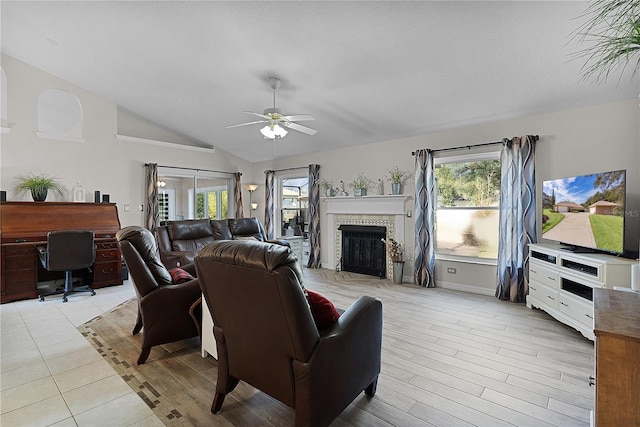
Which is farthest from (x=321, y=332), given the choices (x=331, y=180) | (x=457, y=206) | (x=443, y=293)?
(x=331, y=180)

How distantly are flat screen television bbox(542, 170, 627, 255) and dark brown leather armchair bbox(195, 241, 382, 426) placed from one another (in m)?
2.71

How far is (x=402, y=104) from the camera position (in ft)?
14.2

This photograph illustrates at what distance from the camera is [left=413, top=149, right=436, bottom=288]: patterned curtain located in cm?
488

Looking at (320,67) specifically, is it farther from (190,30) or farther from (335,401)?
(335,401)

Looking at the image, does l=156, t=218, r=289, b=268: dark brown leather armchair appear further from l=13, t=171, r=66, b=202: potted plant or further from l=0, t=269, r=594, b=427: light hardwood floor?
l=13, t=171, r=66, b=202: potted plant

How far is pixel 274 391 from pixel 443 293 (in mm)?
3624

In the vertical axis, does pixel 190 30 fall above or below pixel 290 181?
above

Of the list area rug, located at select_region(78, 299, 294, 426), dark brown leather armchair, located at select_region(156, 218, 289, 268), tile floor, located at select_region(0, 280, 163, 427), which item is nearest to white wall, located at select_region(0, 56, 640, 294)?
dark brown leather armchair, located at select_region(156, 218, 289, 268)

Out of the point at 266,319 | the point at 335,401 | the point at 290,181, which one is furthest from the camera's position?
the point at 290,181

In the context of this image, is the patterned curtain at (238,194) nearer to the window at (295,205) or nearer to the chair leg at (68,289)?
the window at (295,205)

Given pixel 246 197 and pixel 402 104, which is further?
pixel 246 197

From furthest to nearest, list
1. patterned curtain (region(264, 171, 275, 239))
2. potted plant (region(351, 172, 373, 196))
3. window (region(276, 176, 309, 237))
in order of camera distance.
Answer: patterned curtain (region(264, 171, 275, 239))
window (region(276, 176, 309, 237))
potted plant (region(351, 172, 373, 196))

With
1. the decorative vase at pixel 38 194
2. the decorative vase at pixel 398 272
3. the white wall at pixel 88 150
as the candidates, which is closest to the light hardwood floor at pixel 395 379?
the decorative vase at pixel 398 272

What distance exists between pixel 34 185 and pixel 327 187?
4.97 m
